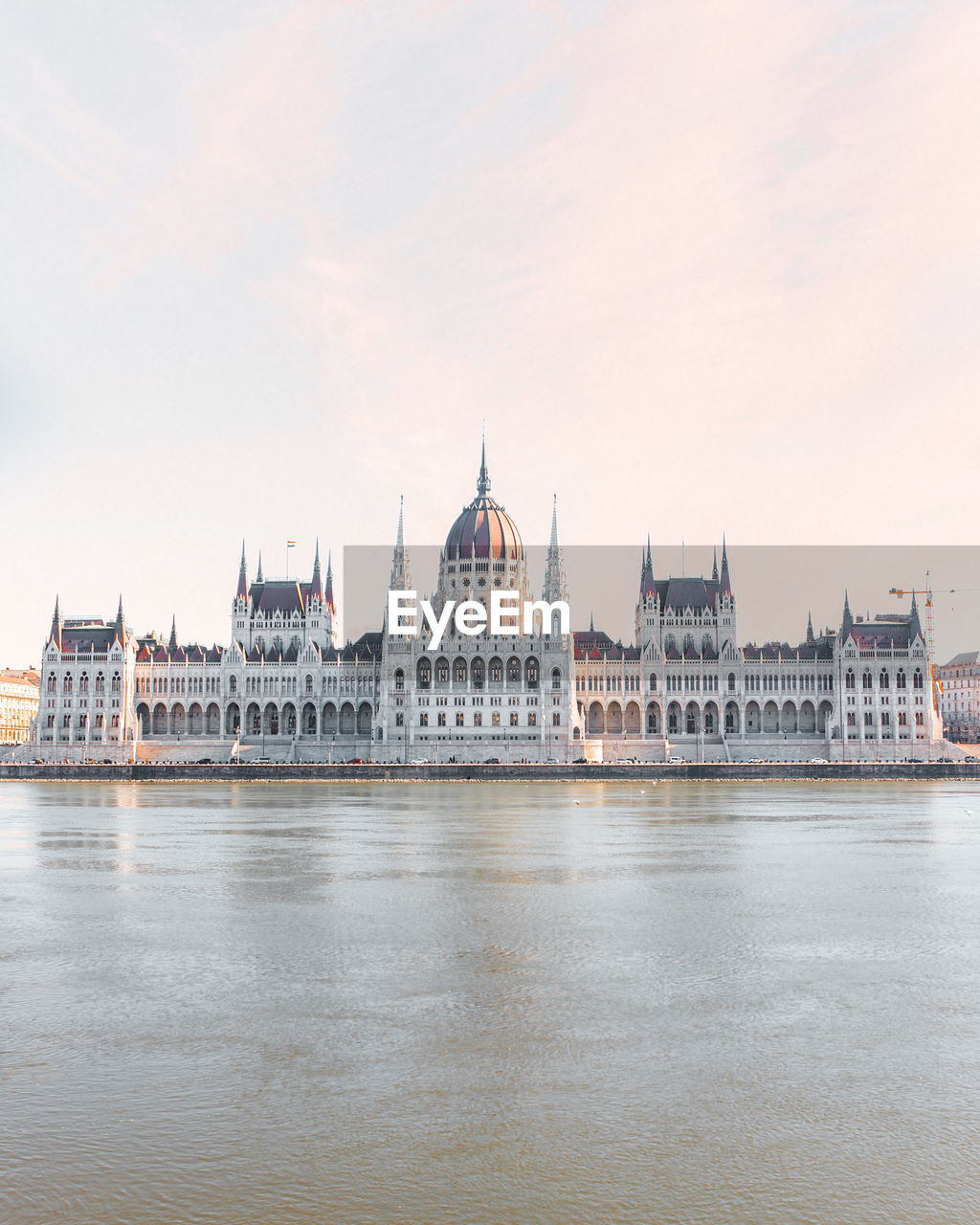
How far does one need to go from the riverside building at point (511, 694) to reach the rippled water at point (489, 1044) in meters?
93.6

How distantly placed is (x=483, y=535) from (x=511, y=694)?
2387cm

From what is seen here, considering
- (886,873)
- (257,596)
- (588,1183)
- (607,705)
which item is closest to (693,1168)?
(588,1183)

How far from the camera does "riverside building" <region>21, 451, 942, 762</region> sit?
12900 cm

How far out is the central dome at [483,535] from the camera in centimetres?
14450

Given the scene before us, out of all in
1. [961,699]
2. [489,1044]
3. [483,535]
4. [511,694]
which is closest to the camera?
[489,1044]

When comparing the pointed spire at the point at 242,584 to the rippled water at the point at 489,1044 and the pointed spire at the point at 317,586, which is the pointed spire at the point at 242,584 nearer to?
the pointed spire at the point at 317,586

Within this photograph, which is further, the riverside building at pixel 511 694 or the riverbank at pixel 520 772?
the riverside building at pixel 511 694

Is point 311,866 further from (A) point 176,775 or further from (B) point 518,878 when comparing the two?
(A) point 176,775

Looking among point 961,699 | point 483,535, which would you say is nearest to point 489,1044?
point 483,535

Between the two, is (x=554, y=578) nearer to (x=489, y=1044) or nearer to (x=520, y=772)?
(x=520, y=772)

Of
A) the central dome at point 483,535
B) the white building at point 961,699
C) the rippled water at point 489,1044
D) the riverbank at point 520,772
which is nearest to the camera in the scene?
the rippled water at point 489,1044

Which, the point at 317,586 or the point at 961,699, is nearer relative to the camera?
the point at 317,586

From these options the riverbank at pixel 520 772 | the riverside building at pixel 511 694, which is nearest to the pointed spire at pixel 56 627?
the riverside building at pixel 511 694

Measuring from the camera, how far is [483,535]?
145375mm
